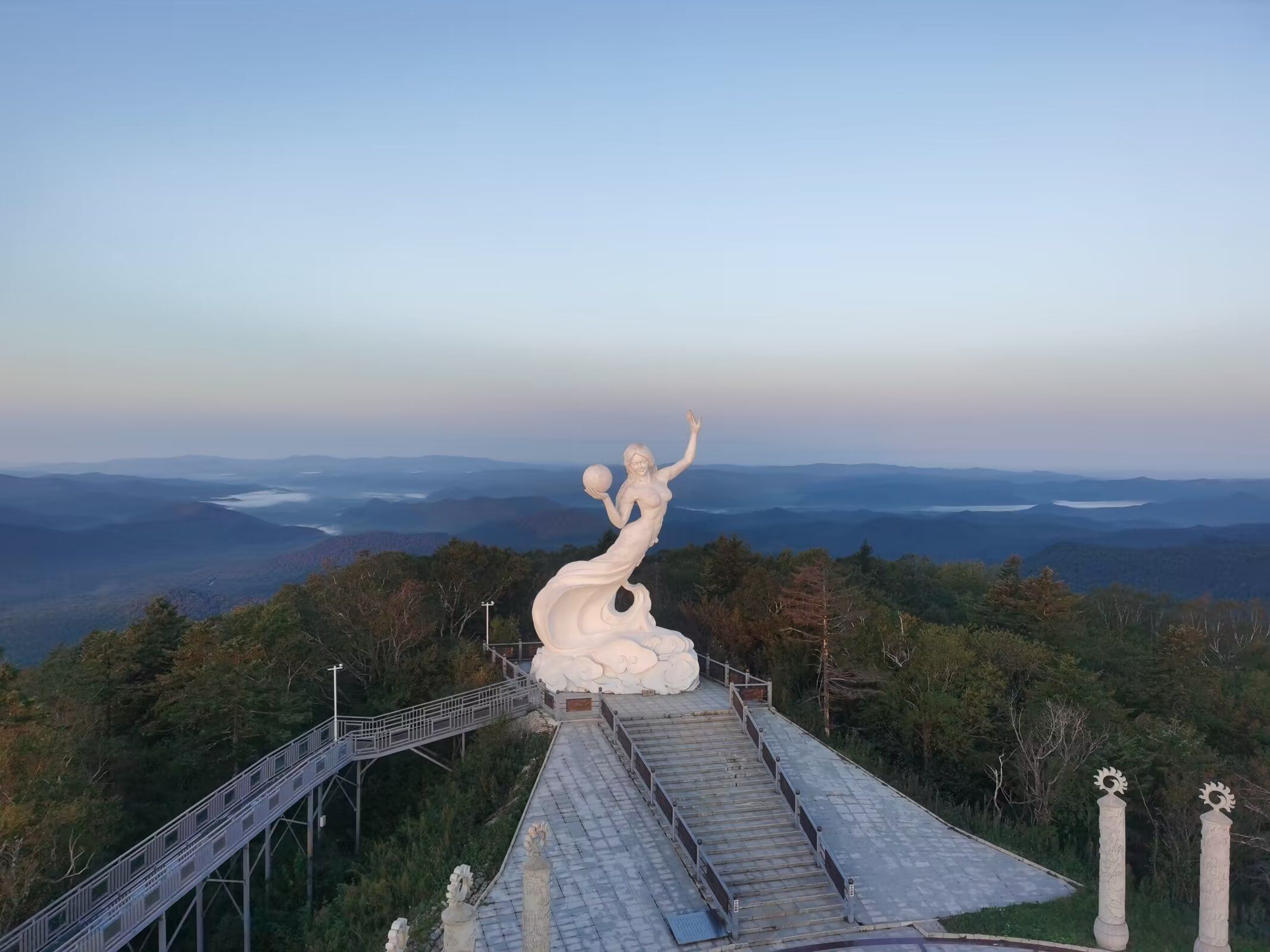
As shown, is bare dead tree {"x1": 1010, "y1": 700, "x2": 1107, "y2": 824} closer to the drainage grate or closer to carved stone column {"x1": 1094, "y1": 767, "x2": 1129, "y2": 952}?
carved stone column {"x1": 1094, "y1": 767, "x2": 1129, "y2": 952}

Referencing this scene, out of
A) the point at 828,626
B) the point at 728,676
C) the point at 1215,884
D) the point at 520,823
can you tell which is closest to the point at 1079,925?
the point at 1215,884

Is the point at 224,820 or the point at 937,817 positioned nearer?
the point at 224,820

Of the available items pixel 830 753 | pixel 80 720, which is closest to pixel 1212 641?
pixel 830 753

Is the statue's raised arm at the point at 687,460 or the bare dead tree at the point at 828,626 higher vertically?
the statue's raised arm at the point at 687,460

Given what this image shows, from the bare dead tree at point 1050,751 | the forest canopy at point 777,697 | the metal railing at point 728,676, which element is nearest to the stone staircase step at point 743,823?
the metal railing at point 728,676

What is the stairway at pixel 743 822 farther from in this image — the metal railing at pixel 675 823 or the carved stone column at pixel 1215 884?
the carved stone column at pixel 1215 884

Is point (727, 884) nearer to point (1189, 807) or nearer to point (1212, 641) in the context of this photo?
point (1189, 807)

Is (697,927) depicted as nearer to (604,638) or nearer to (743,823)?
(743,823)
